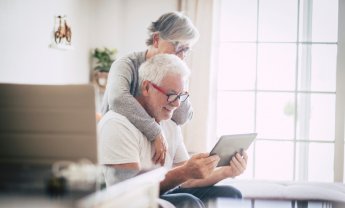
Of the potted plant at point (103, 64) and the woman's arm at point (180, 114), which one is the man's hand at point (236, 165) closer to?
the woman's arm at point (180, 114)

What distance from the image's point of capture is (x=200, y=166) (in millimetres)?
1721

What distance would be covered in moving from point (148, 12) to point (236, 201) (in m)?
2.51

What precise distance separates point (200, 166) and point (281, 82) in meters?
2.53

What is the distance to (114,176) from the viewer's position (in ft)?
4.24

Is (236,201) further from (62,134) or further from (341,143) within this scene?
(341,143)

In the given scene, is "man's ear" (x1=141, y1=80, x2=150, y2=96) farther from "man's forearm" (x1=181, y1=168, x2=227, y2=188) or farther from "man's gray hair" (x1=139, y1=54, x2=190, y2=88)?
"man's forearm" (x1=181, y1=168, x2=227, y2=188)

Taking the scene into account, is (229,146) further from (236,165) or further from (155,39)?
(155,39)

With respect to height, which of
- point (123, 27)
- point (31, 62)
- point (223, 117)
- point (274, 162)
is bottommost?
point (274, 162)

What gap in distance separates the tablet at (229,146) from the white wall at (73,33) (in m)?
1.36

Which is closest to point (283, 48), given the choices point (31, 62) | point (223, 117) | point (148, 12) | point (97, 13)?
point (223, 117)

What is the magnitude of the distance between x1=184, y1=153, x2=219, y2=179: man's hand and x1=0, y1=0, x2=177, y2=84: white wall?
1.34 m

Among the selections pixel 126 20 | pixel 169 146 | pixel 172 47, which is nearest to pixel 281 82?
pixel 126 20

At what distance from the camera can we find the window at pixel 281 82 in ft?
13.1

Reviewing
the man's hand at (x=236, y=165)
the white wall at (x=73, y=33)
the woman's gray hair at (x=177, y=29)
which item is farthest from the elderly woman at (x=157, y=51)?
the white wall at (x=73, y=33)
